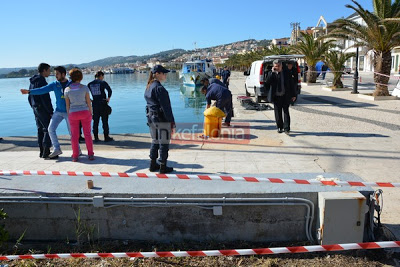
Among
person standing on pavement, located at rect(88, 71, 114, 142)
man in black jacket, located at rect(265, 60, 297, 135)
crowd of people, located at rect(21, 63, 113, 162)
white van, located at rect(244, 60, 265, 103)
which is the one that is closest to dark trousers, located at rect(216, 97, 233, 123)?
man in black jacket, located at rect(265, 60, 297, 135)

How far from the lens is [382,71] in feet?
52.1

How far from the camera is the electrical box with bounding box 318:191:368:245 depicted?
140 inches

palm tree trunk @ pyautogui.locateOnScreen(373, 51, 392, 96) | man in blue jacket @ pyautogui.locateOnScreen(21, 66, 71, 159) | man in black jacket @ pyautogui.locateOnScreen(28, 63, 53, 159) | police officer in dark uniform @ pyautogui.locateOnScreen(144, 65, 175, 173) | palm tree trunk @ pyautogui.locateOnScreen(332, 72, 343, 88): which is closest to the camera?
police officer in dark uniform @ pyautogui.locateOnScreen(144, 65, 175, 173)

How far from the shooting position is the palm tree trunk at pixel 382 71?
15.5m

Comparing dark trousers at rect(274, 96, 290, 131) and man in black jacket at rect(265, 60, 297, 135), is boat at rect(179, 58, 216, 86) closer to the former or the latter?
dark trousers at rect(274, 96, 290, 131)

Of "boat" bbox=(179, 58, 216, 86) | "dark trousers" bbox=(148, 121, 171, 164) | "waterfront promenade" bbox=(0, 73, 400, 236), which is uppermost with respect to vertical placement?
"boat" bbox=(179, 58, 216, 86)

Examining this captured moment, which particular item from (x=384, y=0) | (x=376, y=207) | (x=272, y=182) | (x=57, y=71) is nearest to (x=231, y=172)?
(x=272, y=182)

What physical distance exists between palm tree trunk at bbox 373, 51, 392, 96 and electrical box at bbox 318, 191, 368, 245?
542 inches

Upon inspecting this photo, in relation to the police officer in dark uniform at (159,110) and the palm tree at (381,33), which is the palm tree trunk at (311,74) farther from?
the police officer in dark uniform at (159,110)

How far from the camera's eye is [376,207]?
382 centimetres

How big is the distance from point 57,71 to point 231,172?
3583 millimetres

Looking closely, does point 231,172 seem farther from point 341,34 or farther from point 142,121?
point 341,34

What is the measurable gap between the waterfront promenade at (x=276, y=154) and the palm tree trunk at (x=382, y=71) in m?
6.21

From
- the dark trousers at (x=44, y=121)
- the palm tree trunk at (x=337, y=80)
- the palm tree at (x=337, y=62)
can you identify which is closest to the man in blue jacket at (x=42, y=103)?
the dark trousers at (x=44, y=121)
